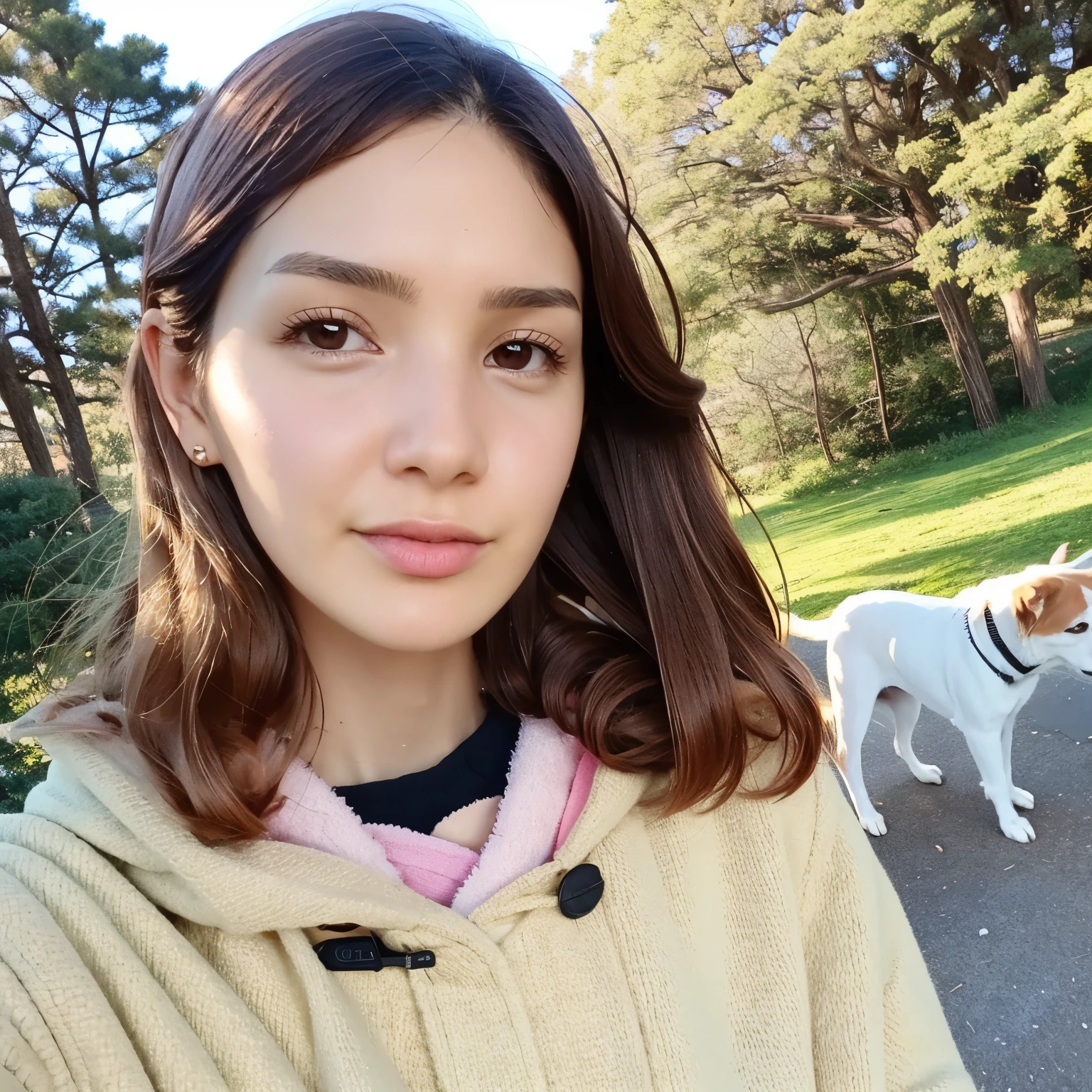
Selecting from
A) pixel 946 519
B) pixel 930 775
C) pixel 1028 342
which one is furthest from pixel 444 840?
pixel 1028 342

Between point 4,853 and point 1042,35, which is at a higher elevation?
point 1042,35

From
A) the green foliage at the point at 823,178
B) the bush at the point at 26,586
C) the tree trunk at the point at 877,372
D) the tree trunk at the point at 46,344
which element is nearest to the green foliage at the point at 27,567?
the bush at the point at 26,586

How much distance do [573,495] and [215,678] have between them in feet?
1.62

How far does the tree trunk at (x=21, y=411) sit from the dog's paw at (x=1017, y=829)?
3.66 m

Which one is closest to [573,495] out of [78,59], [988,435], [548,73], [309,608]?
[309,608]

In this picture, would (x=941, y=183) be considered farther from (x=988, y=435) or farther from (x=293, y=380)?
(x=293, y=380)

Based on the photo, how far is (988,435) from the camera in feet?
16.6

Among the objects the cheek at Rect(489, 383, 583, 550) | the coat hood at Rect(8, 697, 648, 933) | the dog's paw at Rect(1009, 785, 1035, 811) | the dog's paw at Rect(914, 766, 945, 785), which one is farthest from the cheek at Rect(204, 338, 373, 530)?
the dog's paw at Rect(914, 766, 945, 785)

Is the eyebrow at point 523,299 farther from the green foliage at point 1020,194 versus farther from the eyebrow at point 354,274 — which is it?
the green foliage at point 1020,194

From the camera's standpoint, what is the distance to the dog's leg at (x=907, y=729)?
2607 mm

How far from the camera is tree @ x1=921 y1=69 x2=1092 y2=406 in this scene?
3953 millimetres

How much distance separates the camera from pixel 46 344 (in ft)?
10.4

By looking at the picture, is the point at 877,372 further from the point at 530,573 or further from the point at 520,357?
the point at 520,357

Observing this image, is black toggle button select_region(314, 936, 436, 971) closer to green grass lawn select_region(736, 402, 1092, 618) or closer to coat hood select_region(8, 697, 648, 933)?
coat hood select_region(8, 697, 648, 933)
